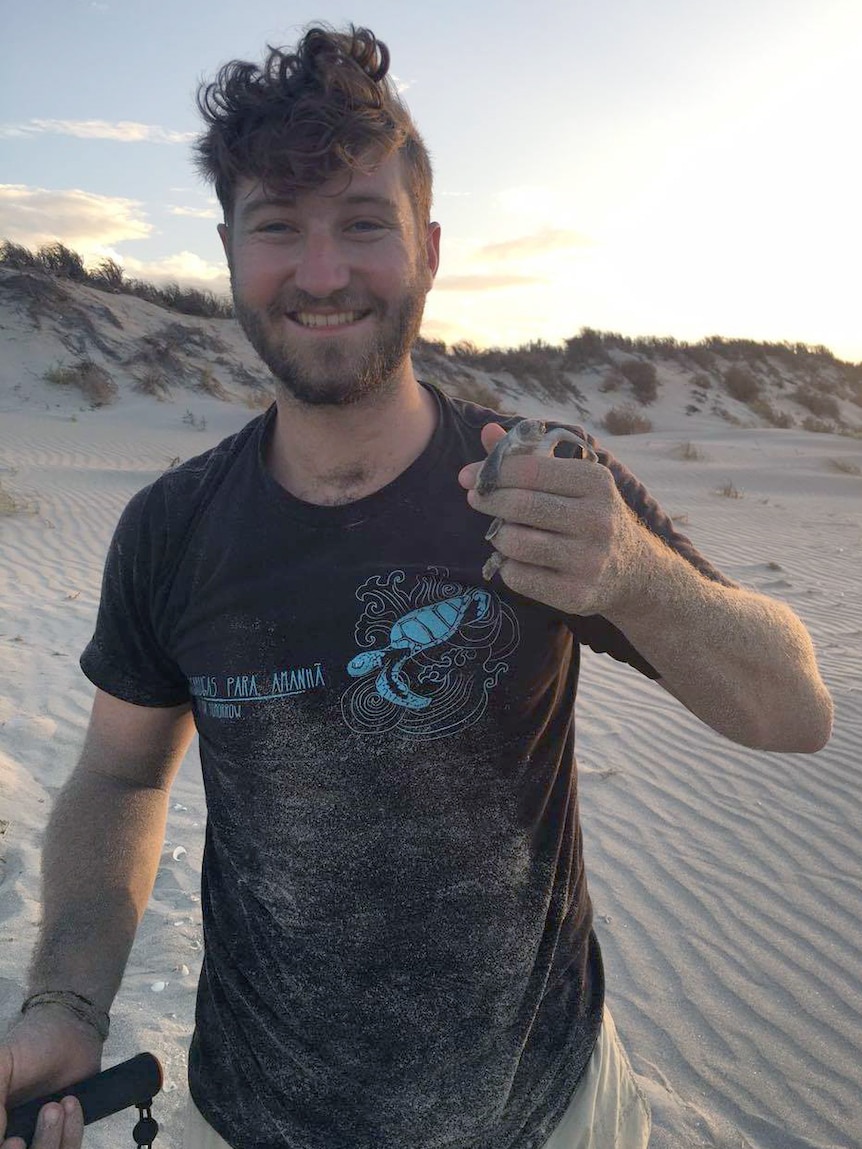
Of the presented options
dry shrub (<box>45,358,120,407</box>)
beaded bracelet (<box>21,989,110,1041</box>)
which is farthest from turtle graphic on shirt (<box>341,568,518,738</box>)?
dry shrub (<box>45,358,120,407</box>)

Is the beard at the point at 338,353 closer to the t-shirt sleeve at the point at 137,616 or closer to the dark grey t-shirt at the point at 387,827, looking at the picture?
the dark grey t-shirt at the point at 387,827

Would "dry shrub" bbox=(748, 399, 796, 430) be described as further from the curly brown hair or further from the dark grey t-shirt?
the dark grey t-shirt

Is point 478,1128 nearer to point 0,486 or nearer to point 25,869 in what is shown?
point 25,869

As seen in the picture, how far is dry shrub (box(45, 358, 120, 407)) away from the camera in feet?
66.6

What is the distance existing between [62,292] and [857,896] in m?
24.3

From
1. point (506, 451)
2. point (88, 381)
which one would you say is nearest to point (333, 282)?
point (506, 451)

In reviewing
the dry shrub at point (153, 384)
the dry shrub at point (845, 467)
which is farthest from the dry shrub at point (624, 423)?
the dry shrub at point (153, 384)

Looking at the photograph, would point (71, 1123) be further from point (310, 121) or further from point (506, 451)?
point (310, 121)

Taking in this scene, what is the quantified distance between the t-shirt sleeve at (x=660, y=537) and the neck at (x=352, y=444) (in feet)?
1.08

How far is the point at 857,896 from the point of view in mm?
4004

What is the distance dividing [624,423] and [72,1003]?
2633cm

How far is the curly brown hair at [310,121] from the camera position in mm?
1612

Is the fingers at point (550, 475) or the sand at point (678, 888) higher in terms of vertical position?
the fingers at point (550, 475)

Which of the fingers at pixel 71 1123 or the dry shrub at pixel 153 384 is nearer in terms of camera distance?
the fingers at pixel 71 1123
